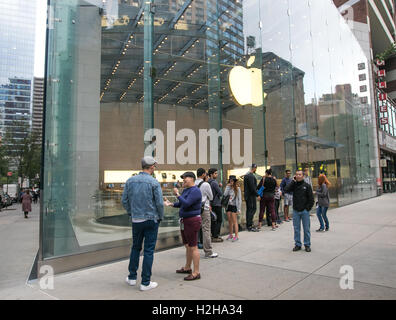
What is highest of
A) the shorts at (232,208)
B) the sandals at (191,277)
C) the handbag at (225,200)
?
the handbag at (225,200)

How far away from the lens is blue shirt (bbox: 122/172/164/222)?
3.92m

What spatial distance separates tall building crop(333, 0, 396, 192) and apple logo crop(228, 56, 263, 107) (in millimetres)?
17832

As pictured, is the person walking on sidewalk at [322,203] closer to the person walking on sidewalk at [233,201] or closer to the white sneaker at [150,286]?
the person walking on sidewalk at [233,201]

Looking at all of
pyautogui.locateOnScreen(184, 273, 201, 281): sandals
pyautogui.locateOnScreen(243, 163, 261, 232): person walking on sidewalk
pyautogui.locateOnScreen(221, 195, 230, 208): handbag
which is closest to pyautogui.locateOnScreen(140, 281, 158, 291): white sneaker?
pyautogui.locateOnScreen(184, 273, 201, 281): sandals

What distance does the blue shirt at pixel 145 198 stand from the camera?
3.92 meters

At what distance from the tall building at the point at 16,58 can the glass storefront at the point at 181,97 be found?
55.6 metres

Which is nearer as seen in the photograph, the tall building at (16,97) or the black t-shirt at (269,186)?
the black t-shirt at (269,186)

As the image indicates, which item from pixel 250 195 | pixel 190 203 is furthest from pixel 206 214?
pixel 250 195

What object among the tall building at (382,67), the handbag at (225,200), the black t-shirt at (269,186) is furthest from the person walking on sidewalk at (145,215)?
the tall building at (382,67)

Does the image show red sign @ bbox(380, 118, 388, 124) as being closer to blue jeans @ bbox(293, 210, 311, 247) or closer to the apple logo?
the apple logo

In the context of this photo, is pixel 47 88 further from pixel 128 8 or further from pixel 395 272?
pixel 395 272
